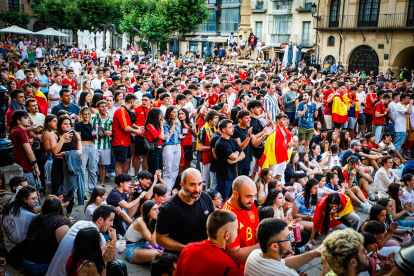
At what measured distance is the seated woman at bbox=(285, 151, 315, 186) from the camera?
7.66 m

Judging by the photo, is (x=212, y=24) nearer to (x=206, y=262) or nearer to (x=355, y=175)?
(x=355, y=175)

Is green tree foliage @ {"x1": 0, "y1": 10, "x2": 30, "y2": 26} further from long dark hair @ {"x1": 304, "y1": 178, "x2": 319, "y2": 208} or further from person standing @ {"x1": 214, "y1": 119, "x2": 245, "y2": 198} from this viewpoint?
long dark hair @ {"x1": 304, "y1": 178, "x2": 319, "y2": 208}

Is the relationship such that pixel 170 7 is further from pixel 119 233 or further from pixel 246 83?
pixel 119 233

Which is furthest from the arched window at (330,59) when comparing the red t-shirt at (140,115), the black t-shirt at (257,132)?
the red t-shirt at (140,115)

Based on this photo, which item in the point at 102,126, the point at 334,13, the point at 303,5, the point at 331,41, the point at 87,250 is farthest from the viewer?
the point at 303,5

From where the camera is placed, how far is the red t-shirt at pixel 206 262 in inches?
122

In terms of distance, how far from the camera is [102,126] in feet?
24.7

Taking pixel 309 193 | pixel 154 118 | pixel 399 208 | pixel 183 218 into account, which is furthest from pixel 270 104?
pixel 183 218

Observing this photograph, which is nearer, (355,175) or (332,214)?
(332,214)

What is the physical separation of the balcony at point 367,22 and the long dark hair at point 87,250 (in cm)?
2690

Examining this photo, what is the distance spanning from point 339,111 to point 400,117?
164cm

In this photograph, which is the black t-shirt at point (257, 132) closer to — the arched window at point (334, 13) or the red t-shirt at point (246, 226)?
the red t-shirt at point (246, 226)

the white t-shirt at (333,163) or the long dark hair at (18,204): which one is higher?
the long dark hair at (18,204)

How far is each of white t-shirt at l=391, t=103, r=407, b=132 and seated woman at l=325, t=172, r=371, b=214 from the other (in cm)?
422
